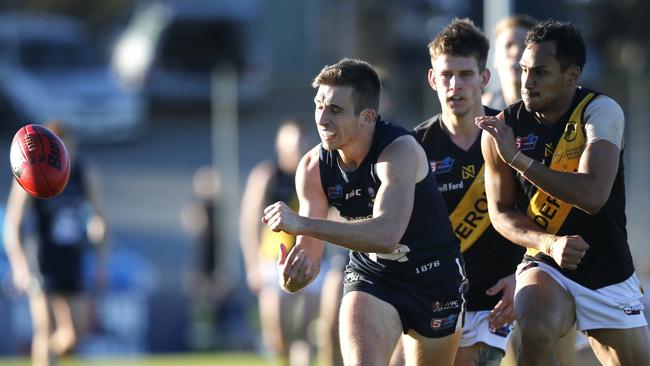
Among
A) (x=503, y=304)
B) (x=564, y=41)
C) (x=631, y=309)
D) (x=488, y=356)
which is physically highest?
(x=564, y=41)

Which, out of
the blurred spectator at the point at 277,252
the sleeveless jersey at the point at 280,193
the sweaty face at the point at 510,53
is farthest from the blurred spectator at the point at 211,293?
A: the sweaty face at the point at 510,53

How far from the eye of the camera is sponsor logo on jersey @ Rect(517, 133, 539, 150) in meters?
6.57

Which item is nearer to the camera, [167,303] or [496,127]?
[496,127]

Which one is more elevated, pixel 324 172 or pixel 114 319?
pixel 324 172

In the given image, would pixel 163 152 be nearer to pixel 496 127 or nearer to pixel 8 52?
pixel 8 52

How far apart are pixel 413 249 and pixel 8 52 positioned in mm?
18029

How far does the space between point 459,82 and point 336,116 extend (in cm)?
95

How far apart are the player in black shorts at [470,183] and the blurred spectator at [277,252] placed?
3965 mm

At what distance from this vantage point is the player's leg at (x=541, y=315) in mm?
6324

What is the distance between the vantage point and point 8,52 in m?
23.4

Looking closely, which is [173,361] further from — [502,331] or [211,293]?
[502,331]

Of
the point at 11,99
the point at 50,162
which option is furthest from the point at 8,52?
the point at 50,162

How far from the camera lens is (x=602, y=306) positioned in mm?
6516

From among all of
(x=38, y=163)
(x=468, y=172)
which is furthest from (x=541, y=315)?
(x=38, y=163)
